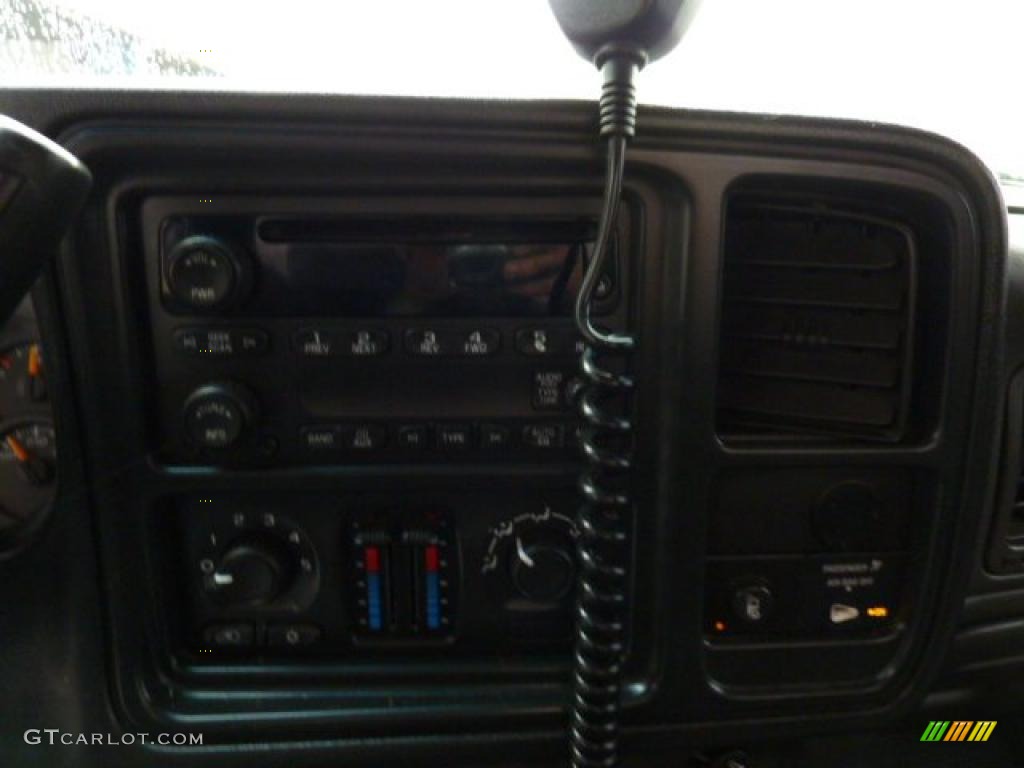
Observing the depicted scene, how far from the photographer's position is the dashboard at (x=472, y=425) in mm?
588

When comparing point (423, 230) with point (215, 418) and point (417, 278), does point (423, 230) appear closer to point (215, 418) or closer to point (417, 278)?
point (417, 278)

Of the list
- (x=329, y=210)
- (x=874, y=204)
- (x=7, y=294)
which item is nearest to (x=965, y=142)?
(x=874, y=204)

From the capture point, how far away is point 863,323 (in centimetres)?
66

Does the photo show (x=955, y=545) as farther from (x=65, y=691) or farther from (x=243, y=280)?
(x=65, y=691)

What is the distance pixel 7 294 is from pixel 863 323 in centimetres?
66

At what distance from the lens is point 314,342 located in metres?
0.61

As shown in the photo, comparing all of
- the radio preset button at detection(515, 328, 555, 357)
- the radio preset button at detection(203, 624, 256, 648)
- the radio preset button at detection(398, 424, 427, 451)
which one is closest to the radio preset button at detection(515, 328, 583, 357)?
the radio preset button at detection(515, 328, 555, 357)

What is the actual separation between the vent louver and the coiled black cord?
0.42ft

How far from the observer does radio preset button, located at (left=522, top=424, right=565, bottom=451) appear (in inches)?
24.9

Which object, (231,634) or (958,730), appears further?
(958,730)

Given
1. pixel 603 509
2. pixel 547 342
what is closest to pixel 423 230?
pixel 547 342

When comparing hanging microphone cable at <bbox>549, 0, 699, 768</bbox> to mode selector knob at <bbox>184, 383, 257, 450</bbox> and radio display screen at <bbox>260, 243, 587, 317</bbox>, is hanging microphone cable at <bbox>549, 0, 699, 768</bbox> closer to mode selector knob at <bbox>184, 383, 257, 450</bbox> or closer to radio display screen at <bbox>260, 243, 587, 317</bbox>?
radio display screen at <bbox>260, 243, 587, 317</bbox>

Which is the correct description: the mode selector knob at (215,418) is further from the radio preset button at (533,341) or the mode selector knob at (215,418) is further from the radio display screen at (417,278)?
the radio preset button at (533,341)

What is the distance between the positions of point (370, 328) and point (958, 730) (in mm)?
771
